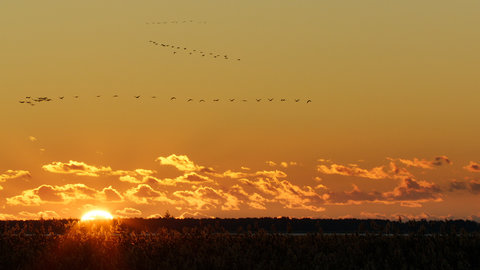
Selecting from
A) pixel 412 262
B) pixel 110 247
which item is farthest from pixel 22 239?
pixel 412 262

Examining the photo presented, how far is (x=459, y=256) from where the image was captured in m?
23.6

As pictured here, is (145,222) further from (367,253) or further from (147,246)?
(367,253)

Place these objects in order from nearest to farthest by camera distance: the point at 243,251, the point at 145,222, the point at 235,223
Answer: the point at 243,251
the point at 145,222
the point at 235,223

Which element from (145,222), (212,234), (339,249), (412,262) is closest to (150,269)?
(212,234)

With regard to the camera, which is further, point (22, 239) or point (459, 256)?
point (22, 239)

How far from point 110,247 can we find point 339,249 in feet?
25.6

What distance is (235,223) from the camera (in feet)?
156

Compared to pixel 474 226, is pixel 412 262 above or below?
below

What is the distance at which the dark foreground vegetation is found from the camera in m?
23.2

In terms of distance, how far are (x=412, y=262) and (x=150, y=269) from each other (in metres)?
8.16

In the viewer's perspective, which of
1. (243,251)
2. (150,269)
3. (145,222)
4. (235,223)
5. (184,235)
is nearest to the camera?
(150,269)

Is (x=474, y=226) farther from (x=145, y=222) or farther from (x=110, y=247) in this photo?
(x=110, y=247)

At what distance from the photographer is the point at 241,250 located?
25.0 m

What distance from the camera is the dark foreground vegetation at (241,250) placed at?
2325 cm
